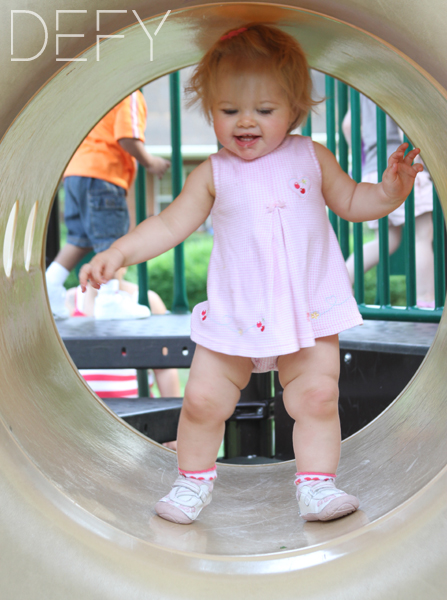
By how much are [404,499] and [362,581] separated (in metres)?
0.17

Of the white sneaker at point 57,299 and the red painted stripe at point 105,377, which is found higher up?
the white sneaker at point 57,299

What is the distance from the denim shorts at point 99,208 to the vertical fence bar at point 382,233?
1099 mm

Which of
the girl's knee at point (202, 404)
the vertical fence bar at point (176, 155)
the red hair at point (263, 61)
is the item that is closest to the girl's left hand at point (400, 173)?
the red hair at point (263, 61)

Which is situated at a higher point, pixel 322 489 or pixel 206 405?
pixel 206 405

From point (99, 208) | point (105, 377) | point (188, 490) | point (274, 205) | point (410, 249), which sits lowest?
point (105, 377)

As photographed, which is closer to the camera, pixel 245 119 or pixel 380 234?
pixel 245 119

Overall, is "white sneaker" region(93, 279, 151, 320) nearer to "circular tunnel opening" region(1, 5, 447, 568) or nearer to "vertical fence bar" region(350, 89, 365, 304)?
"vertical fence bar" region(350, 89, 365, 304)

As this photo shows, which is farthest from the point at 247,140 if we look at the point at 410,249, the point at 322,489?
the point at 410,249

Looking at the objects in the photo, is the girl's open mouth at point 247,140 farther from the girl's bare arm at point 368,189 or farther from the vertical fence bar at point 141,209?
the vertical fence bar at point 141,209

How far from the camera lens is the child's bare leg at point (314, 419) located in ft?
3.69

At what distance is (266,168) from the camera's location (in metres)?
1.16

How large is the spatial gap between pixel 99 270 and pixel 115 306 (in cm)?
171

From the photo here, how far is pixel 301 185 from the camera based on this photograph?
45.9 inches

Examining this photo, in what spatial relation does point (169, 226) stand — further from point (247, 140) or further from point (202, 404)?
point (202, 404)
